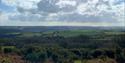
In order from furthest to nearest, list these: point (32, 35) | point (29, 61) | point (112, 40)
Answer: point (32, 35) < point (112, 40) < point (29, 61)

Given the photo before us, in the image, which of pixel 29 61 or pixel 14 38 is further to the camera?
pixel 14 38

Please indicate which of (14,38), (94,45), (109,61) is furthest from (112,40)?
(14,38)

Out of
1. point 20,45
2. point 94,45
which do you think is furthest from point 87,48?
point 20,45

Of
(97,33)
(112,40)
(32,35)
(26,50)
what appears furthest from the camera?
(97,33)

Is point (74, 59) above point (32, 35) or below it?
below

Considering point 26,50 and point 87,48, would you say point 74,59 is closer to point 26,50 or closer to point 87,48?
point 87,48

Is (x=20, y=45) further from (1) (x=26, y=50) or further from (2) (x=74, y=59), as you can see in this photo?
(2) (x=74, y=59)
